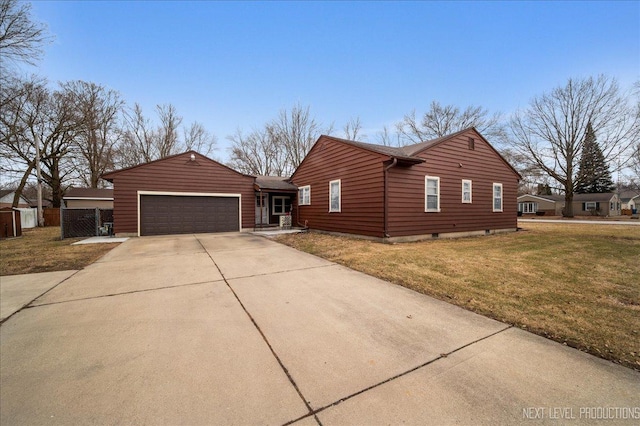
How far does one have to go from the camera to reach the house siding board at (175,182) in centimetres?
1207

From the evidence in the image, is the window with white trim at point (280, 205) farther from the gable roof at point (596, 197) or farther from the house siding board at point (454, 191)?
the gable roof at point (596, 197)

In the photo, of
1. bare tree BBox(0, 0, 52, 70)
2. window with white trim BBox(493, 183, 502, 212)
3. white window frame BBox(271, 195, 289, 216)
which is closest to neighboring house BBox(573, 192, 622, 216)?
window with white trim BBox(493, 183, 502, 212)

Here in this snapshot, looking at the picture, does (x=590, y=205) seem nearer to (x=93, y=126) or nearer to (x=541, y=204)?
(x=541, y=204)

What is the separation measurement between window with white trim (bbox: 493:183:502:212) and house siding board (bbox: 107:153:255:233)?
44.0ft

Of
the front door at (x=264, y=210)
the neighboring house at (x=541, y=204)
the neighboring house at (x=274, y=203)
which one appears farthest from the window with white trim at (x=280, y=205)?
the neighboring house at (x=541, y=204)

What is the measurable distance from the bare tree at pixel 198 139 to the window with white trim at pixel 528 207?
49.4 m

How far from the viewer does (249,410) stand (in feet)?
5.62

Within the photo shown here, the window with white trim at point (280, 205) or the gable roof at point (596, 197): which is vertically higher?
the gable roof at point (596, 197)

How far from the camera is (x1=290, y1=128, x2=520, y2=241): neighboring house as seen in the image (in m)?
9.74

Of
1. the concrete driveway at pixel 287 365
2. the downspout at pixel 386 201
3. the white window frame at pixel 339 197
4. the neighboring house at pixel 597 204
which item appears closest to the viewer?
the concrete driveway at pixel 287 365

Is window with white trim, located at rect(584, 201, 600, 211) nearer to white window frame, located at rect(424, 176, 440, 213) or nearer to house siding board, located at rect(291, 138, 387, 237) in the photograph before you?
white window frame, located at rect(424, 176, 440, 213)

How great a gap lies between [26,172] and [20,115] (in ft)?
14.6

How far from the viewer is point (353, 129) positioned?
28.4 m

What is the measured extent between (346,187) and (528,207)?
45.3m
